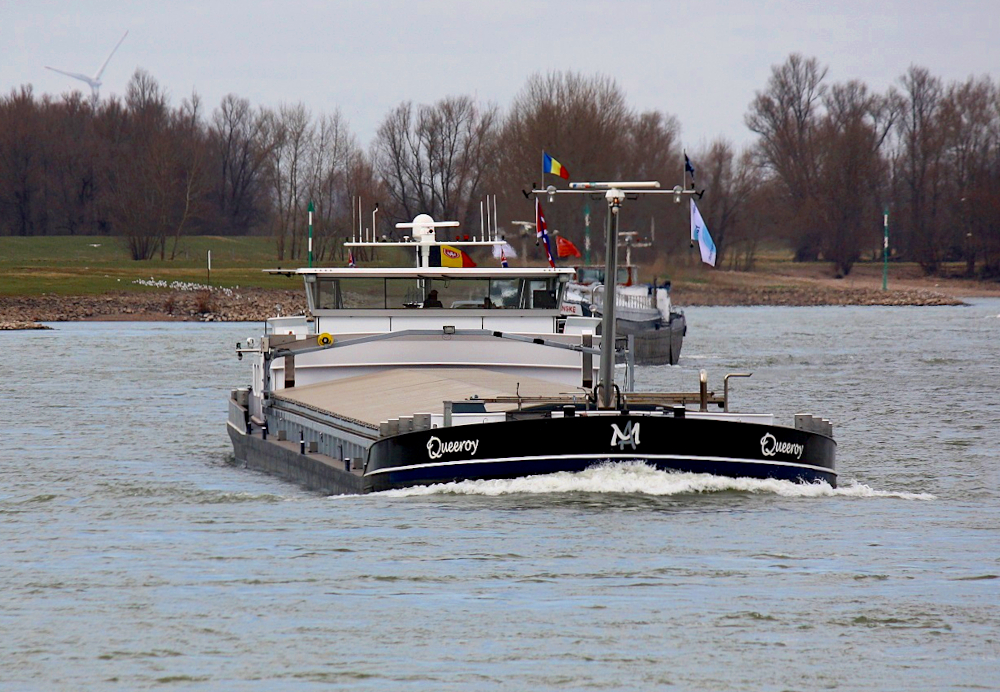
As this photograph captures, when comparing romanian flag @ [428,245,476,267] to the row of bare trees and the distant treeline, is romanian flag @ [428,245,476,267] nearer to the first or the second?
the distant treeline

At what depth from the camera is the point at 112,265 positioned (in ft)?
331

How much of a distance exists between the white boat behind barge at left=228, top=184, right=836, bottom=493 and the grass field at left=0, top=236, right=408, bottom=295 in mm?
41799

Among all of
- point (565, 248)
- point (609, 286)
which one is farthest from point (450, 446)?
point (565, 248)

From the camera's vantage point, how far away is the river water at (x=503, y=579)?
1334cm

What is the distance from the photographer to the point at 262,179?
132 metres

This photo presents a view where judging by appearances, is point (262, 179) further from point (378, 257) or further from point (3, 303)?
point (378, 257)

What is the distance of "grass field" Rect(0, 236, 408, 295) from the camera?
88812mm

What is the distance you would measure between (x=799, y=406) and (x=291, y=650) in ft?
84.0

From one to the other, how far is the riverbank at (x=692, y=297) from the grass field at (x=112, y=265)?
183cm

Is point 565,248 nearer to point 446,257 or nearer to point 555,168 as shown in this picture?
point 446,257

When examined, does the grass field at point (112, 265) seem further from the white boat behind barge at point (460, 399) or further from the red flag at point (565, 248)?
the white boat behind barge at point (460, 399)

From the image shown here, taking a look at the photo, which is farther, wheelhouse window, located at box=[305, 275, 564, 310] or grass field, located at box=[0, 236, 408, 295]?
grass field, located at box=[0, 236, 408, 295]

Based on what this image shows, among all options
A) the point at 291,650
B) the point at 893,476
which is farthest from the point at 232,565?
the point at 893,476

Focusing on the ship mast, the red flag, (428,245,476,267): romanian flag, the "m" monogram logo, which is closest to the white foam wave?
the "m" monogram logo
